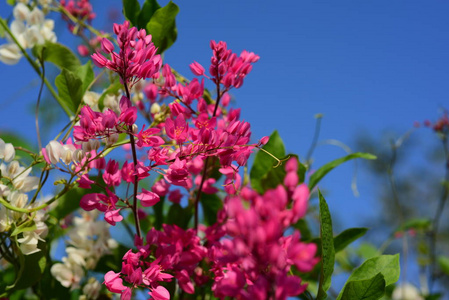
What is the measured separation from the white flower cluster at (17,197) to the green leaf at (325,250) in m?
0.26

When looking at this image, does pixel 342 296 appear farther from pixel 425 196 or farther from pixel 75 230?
pixel 425 196

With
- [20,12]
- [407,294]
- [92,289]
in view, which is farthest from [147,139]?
[407,294]

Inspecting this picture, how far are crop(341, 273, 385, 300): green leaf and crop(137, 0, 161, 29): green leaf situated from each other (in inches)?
14.4

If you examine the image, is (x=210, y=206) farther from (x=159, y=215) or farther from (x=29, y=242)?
(x=29, y=242)

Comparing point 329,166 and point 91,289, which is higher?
point 329,166

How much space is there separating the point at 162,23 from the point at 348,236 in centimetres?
33

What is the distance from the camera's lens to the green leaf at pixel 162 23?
0.49 meters

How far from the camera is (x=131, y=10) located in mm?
512

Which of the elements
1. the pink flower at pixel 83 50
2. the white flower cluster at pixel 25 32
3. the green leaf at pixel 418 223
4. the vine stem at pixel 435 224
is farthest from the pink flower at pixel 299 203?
the green leaf at pixel 418 223

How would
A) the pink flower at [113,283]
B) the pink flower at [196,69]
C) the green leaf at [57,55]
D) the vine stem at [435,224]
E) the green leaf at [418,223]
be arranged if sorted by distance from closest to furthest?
the pink flower at [113,283]
the pink flower at [196,69]
the green leaf at [57,55]
the vine stem at [435,224]
the green leaf at [418,223]

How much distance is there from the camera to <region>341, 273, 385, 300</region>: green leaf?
13.1 inches

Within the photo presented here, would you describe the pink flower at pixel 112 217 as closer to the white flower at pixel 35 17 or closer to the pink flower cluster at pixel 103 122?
the pink flower cluster at pixel 103 122

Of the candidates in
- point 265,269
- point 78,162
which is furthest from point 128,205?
point 265,269

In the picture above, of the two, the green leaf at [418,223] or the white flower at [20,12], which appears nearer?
the white flower at [20,12]
